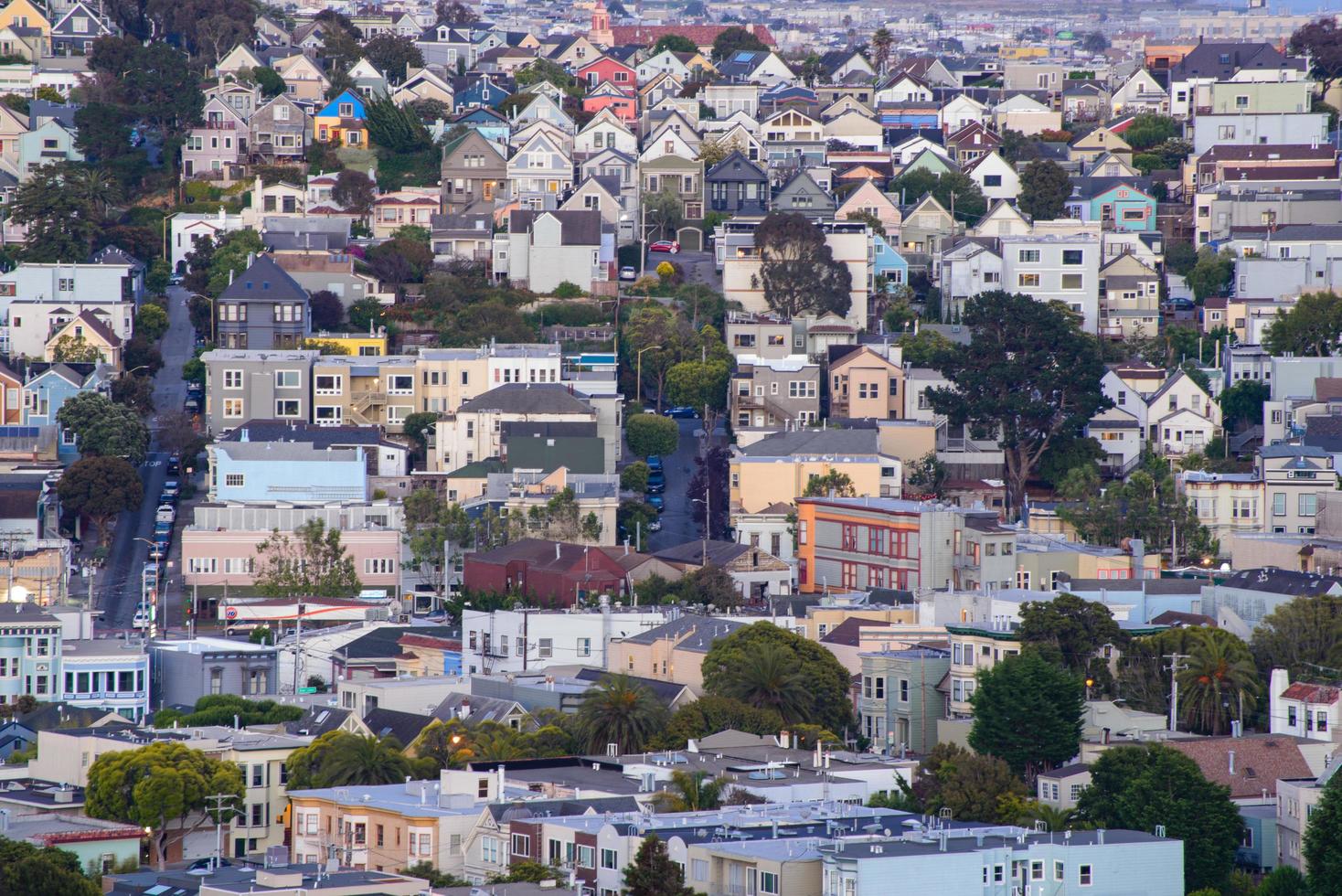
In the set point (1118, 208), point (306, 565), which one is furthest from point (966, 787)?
point (1118, 208)

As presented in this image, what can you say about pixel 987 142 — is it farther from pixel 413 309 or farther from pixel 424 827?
pixel 424 827

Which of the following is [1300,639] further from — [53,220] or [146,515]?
[53,220]

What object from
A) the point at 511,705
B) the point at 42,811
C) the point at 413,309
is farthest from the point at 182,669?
the point at 413,309

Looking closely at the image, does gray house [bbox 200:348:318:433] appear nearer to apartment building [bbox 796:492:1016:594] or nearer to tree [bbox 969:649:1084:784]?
apartment building [bbox 796:492:1016:594]

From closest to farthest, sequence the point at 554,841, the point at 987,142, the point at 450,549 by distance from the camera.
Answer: the point at 554,841 < the point at 450,549 < the point at 987,142

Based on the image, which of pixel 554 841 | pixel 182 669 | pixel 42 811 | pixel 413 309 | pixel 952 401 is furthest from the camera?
pixel 413 309

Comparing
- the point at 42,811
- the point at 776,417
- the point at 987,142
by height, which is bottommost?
the point at 42,811

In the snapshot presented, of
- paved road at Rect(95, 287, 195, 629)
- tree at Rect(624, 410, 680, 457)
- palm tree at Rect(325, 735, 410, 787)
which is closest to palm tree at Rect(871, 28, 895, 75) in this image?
paved road at Rect(95, 287, 195, 629)

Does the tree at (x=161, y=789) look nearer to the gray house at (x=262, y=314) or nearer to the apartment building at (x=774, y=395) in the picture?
the apartment building at (x=774, y=395)

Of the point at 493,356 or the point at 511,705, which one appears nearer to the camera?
the point at 511,705
